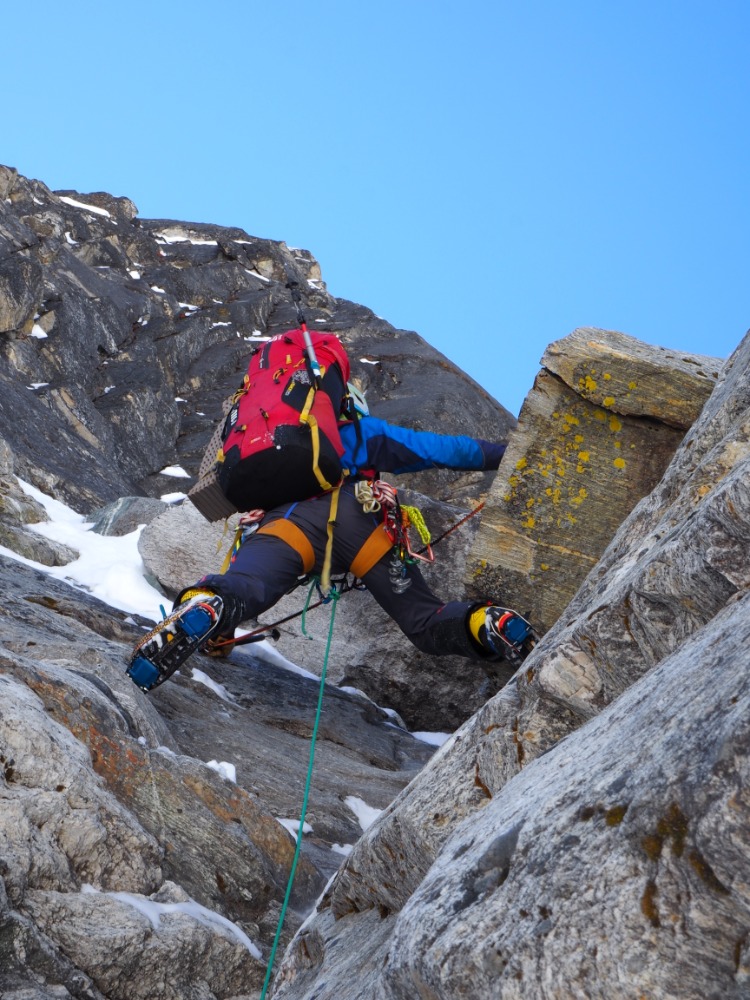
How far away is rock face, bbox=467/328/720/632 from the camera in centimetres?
871

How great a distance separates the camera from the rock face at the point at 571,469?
871cm

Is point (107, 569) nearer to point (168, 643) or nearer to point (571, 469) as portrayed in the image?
point (168, 643)

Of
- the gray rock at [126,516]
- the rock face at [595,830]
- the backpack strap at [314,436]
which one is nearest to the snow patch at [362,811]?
the rock face at [595,830]

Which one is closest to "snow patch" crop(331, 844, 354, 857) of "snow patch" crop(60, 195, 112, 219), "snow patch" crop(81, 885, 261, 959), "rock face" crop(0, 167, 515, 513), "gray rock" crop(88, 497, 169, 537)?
"snow patch" crop(81, 885, 261, 959)

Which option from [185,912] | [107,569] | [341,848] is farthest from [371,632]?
[185,912]

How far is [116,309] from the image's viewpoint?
42031 mm

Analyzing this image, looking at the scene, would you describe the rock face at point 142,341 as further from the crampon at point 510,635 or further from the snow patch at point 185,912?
the snow patch at point 185,912

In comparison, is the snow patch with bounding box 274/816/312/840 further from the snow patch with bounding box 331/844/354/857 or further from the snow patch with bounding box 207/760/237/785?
the snow patch with bounding box 207/760/237/785

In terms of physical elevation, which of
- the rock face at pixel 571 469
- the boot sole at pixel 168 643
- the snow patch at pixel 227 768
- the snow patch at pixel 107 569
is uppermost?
the rock face at pixel 571 469

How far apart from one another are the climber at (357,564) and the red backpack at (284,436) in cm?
19

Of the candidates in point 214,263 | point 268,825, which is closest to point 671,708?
point 268,825

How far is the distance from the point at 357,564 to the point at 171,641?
2040 millimetres

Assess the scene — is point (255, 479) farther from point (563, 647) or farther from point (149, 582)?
point (563, 647)

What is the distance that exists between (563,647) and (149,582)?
25.3ft
